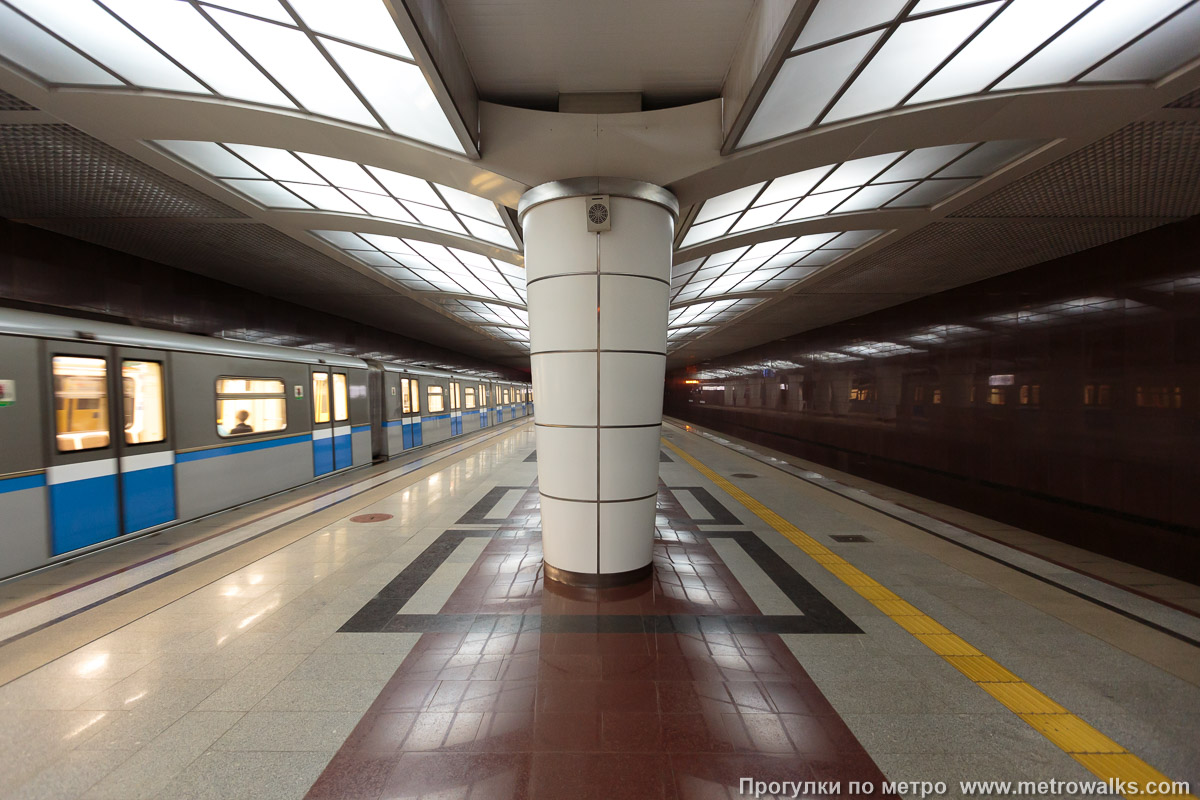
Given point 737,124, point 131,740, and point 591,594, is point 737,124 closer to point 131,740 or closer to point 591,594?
point 591,594

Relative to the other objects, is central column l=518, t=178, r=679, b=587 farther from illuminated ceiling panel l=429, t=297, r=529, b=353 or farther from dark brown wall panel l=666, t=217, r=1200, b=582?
dark brown wall panel l=666, t=217, r=1200, b=582

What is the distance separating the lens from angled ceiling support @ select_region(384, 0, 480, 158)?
2.72 m

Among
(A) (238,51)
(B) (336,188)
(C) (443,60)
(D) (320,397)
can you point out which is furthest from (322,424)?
(C) (443,60)

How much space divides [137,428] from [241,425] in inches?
61.7

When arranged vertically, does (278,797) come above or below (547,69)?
below

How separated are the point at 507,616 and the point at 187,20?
4.82 metres

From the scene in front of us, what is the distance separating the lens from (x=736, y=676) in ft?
9.82

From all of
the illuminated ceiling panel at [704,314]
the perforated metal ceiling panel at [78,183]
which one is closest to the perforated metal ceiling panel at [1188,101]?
the illuminated ceiling panel at [704,314]

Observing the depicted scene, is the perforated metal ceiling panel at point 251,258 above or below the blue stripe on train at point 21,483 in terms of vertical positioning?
above

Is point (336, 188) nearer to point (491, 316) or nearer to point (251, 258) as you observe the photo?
point (251, 258)

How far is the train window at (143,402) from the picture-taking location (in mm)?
5441

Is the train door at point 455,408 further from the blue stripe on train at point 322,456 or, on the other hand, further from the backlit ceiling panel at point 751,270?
the backlit ceiling panel at point 751,270

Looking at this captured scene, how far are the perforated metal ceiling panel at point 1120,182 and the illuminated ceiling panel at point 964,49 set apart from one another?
3.01ft

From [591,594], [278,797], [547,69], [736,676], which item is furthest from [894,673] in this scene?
[547,69]
